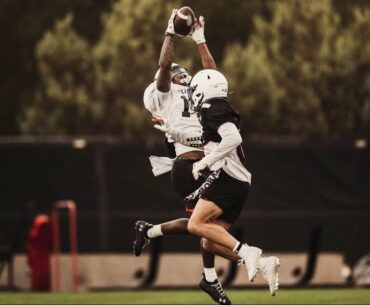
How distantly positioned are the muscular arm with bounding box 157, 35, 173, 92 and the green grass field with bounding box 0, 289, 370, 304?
264cm

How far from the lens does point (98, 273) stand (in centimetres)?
1670

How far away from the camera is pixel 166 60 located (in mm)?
11312

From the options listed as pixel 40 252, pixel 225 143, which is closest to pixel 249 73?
pixel 40 252

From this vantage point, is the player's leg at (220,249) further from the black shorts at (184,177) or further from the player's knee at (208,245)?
the black shorts at (184,177)

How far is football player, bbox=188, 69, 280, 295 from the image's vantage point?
34.0ft

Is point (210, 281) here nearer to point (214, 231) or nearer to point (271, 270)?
point (214, 231)

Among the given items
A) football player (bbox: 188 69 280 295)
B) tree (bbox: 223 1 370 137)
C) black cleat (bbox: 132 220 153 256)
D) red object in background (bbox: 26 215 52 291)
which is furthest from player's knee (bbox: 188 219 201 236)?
tree (bbox: 223 1 370 137)

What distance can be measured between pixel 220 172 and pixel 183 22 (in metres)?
1.51

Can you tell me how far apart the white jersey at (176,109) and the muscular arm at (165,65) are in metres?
0.11

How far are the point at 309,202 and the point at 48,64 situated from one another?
16.8 meters

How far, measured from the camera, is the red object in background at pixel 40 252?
16531mm

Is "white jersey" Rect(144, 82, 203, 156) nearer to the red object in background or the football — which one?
the football

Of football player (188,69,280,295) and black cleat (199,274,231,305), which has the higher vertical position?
Answer: football player (188,69,280,295)

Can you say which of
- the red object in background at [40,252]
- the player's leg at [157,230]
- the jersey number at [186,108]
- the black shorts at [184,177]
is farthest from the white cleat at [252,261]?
the red object in background at [40,252]
